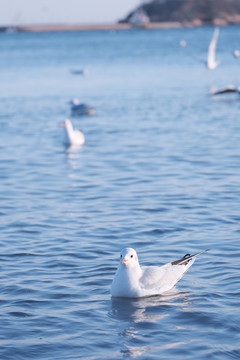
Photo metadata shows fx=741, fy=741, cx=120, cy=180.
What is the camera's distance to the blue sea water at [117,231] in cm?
853

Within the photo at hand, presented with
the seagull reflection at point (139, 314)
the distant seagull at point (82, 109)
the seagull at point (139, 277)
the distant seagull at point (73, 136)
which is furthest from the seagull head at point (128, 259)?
the distant seagull at point (82, 109)

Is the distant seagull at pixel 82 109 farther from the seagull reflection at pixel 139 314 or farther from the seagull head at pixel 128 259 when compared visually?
the seagull head at pixel 128 259

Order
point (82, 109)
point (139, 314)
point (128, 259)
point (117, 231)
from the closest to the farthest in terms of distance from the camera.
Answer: point (139, 314) < point (128, 259) < point (117, 231) < point (82, 109)

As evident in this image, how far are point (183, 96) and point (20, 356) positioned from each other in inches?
1078

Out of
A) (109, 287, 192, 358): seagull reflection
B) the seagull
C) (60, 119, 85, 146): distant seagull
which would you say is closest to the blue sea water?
(109, 287, 192, 358): seagull reflection

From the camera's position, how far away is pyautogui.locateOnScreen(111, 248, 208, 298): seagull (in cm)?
935

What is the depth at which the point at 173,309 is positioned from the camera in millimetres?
9219

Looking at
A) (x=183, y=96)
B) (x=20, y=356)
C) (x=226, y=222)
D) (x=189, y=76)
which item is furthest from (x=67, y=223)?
(x=189, y=76)

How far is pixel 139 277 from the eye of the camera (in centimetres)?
952

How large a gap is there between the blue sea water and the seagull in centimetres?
13

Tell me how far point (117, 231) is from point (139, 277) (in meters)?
3.24

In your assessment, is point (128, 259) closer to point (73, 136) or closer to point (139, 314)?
point (139, 314)

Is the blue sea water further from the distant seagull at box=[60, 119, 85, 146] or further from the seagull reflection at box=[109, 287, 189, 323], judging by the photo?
the distant seagull at box=[60, 119, 85, 146]

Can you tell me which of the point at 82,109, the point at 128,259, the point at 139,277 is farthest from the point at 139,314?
the point at 82,109
